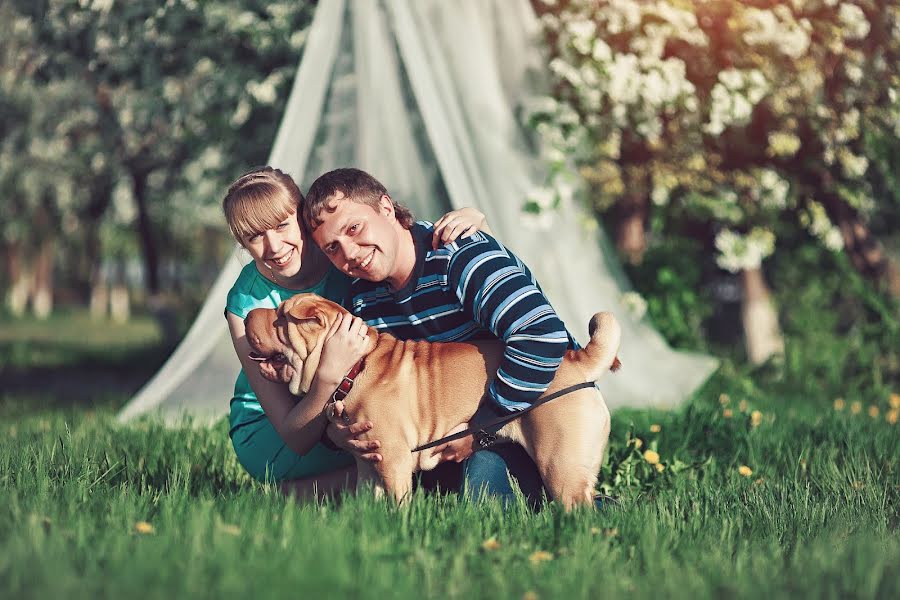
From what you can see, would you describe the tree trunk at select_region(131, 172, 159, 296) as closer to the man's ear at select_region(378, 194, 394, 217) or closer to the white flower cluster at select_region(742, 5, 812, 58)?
the white flower cluster at select_region(742, 5, 812, 58)

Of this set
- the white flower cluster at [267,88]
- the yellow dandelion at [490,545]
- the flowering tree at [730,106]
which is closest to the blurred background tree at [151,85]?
the white flower cluster at [267,88]

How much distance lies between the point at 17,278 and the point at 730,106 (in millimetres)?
36450

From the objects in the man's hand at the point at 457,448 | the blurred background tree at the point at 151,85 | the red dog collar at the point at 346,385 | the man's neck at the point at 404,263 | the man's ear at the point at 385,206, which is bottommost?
the man's hand at the point at 457,448

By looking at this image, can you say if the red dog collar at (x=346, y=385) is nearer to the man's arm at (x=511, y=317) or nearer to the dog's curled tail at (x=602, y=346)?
the man's arm at (x=511, y=317)

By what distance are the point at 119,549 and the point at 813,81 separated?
5.69 meters

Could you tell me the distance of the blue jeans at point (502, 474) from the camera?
3631 mm

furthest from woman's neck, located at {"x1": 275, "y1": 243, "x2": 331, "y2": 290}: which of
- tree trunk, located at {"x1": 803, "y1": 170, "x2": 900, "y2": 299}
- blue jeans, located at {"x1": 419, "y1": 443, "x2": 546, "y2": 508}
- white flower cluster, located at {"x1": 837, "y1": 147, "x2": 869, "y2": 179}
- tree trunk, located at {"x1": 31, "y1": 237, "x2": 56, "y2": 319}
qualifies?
tree trunk, located at {"x1": 31, "y1": 237, "x2": 56, "y2": 319}

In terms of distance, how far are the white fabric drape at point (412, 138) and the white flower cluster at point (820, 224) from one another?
2074 mm

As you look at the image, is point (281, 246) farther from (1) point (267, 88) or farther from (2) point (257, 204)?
(1) point (267, 88)

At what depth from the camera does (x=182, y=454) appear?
449 centimetres

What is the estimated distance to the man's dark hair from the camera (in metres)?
3.57

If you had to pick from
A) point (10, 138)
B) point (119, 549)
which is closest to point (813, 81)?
point (119, 549)


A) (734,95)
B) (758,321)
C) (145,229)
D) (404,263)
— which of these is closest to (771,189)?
(734,95)

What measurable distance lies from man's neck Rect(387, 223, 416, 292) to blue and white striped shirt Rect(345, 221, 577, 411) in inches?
0.8
